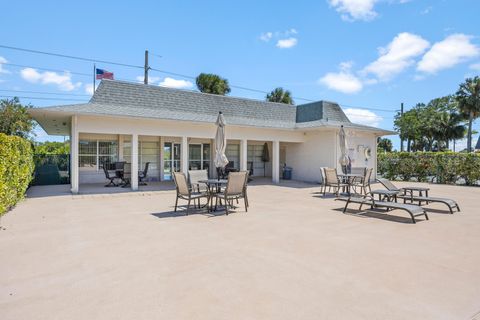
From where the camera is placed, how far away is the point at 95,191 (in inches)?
486

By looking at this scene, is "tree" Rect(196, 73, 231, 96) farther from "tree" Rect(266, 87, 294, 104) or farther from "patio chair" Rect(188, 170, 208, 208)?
"patio chair" Rect(188, 170, 208, 208)

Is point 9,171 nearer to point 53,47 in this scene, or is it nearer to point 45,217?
point 45,217

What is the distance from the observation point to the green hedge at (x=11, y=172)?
22.3ft

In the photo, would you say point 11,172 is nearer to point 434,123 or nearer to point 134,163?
point 134,163

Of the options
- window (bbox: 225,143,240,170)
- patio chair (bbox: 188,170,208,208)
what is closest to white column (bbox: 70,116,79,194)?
patio chair (bbox: 188,170,208,208)

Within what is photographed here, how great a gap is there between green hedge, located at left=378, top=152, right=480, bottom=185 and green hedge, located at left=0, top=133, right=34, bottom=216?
2050 centimetres

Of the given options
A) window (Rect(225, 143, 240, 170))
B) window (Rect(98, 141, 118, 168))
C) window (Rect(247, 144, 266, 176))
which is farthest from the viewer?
window (Rect(247, 144, 266, 176))

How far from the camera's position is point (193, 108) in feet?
55.9

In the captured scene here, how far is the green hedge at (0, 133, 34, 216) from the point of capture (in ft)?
22.3

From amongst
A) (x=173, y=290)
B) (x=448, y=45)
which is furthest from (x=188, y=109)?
(x=448, y=45)

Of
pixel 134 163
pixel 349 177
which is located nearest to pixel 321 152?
pixel 349 177

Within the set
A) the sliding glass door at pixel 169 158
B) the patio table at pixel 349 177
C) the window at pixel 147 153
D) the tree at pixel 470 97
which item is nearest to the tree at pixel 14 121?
the window at pixel 147 153

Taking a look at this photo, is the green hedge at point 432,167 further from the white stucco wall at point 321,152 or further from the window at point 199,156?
the window at point 199,156

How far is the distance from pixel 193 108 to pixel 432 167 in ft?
49.3
